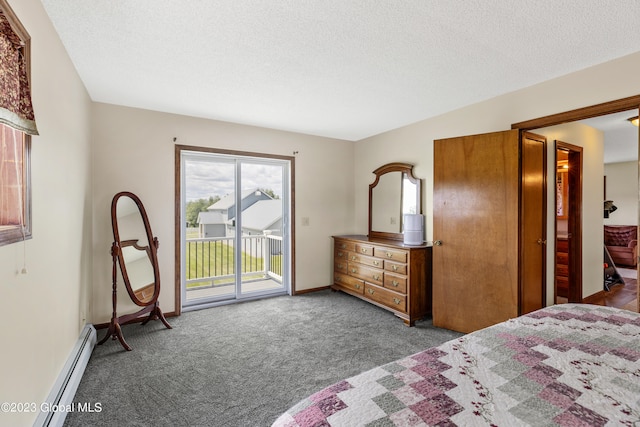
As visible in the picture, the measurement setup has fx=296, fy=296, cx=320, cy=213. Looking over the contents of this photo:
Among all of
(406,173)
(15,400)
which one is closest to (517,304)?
(406,173)

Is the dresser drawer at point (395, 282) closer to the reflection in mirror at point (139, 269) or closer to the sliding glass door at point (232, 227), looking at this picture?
the sliding glass door at point (232, 227)

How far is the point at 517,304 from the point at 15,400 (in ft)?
11.6

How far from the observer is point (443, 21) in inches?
73.3

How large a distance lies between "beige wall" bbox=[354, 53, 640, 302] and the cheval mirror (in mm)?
3109

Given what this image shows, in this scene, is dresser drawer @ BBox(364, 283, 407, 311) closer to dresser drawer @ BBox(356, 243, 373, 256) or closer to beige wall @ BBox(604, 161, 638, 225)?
dresser drawer @ BBox(356, 243, 373, 256)

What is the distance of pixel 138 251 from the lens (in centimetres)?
335

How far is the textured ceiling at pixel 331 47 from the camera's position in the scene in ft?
5.78

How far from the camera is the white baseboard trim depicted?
5.55 feet

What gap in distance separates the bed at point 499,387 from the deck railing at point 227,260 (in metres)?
3.41

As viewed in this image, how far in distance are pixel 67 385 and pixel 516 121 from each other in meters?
4.32

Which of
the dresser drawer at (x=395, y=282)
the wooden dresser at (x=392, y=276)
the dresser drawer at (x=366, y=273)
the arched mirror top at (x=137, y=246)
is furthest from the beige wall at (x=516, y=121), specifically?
the arched mirror top at (x=137, y=246)

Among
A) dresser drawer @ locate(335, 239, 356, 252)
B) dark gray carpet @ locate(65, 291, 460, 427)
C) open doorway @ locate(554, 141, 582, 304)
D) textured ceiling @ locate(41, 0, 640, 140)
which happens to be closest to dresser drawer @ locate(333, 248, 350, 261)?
dresser drawer @ locate(335, 239, 356, 252)

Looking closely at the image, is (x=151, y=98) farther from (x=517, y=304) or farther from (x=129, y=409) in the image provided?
(x=517, y=304)

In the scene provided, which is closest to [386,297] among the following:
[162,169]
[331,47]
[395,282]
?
[395,282]
